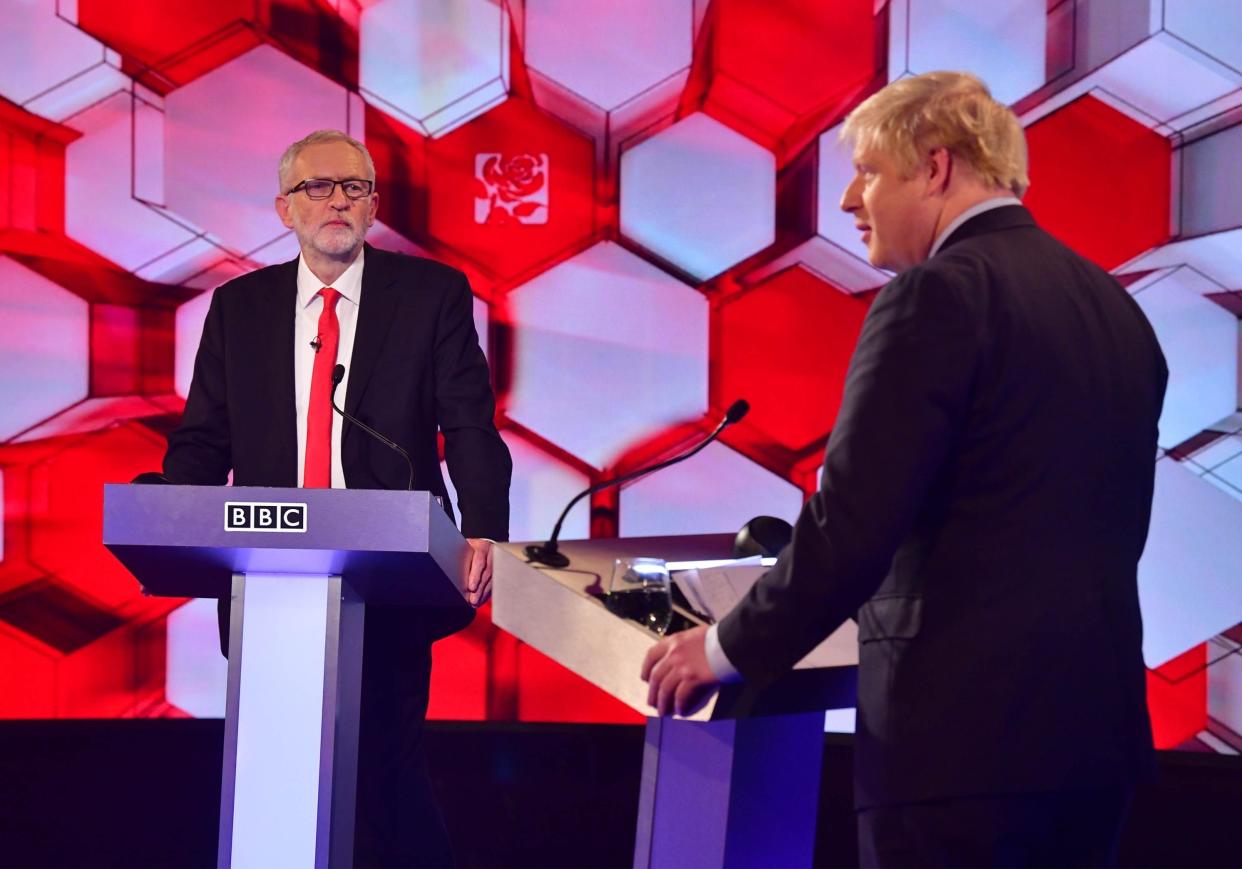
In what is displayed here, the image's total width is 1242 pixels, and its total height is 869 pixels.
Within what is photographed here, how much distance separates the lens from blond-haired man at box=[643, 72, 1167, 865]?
3.87 feet

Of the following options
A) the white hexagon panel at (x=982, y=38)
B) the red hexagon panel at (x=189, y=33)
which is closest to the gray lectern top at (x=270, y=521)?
the red hexagon panel at (x=189, y=33)

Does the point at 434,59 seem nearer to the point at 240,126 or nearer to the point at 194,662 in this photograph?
the point at 240,126

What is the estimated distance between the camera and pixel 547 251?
3.38 meters

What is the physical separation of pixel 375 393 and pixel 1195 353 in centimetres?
207

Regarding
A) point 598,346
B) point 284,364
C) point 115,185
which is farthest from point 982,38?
point 115,185

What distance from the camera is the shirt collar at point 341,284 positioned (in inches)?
90.9

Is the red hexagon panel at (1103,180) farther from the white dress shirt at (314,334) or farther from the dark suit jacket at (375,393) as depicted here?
the white dress shirt at (314,334)

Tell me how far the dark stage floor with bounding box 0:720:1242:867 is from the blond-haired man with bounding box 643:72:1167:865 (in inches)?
79.9

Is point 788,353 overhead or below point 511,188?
below

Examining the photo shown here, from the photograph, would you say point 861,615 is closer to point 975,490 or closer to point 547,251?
point 975,490

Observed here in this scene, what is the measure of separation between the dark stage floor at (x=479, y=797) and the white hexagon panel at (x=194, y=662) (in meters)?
0.07

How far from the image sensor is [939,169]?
132 cm

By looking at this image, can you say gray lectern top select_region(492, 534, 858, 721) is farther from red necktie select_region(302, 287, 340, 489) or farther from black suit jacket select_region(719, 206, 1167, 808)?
red necktie select_region(302, 287, 340, 489)

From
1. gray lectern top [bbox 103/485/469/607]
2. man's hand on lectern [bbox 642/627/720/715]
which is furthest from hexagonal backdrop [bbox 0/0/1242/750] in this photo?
man's hand on lectern [bbox 642/627/720/715]
